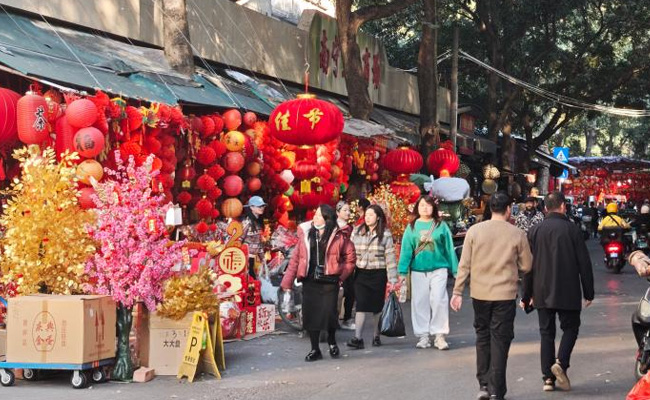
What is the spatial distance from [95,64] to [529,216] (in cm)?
871

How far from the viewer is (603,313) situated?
15.0 metres

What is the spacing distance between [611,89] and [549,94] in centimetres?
331

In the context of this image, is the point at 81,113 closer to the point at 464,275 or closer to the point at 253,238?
the point at 253,238

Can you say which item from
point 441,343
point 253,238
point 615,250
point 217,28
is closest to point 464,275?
point 441,343

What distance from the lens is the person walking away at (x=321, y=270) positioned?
1097 centimetres

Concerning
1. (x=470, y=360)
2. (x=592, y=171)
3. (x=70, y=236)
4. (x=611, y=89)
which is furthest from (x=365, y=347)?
(x=592, y=171)

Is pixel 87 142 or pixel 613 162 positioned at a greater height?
pixel 613 162

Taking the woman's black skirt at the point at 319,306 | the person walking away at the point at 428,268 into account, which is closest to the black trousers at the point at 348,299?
the person walking away at the point at 428,268

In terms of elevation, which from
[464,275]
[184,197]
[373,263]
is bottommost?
[464,275]

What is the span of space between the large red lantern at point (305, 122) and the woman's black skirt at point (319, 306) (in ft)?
21.1

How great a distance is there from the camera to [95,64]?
15.3 metres

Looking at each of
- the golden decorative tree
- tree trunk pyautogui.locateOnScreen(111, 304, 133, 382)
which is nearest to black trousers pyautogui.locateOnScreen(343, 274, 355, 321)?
tree trunk pyautogui.locateOnScreen(111, 304, 133, 382)

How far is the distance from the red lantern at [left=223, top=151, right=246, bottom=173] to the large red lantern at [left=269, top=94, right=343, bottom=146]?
0.81 m

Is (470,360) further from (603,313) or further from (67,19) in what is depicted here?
(67,19)
